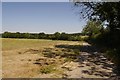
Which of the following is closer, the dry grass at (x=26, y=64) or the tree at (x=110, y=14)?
the dry grass at (x=26, y=64)

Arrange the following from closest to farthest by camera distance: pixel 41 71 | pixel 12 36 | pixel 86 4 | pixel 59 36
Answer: pixel 41 71
pixel 86 4
pixel 59 36
pixel 12 36

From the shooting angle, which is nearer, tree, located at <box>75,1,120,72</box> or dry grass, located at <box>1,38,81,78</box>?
dry grass, located at <box>1,38,81,78</box>

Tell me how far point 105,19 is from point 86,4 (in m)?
3.75

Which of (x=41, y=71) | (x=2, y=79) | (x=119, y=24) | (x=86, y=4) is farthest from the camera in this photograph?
(x=86, y=4)

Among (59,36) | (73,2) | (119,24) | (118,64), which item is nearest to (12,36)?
(59,36)

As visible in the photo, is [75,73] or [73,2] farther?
[73,2]

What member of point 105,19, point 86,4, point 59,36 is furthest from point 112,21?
point 59,36

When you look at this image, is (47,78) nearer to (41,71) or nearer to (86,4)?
(41,71)

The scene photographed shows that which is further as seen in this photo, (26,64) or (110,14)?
(110,14)

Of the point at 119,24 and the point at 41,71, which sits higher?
the point at 119,24

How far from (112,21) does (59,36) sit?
5193 cm

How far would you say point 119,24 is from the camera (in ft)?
90.2

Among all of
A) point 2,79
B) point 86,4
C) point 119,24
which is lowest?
point 2,79

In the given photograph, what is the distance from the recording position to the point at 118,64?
13.7 m
